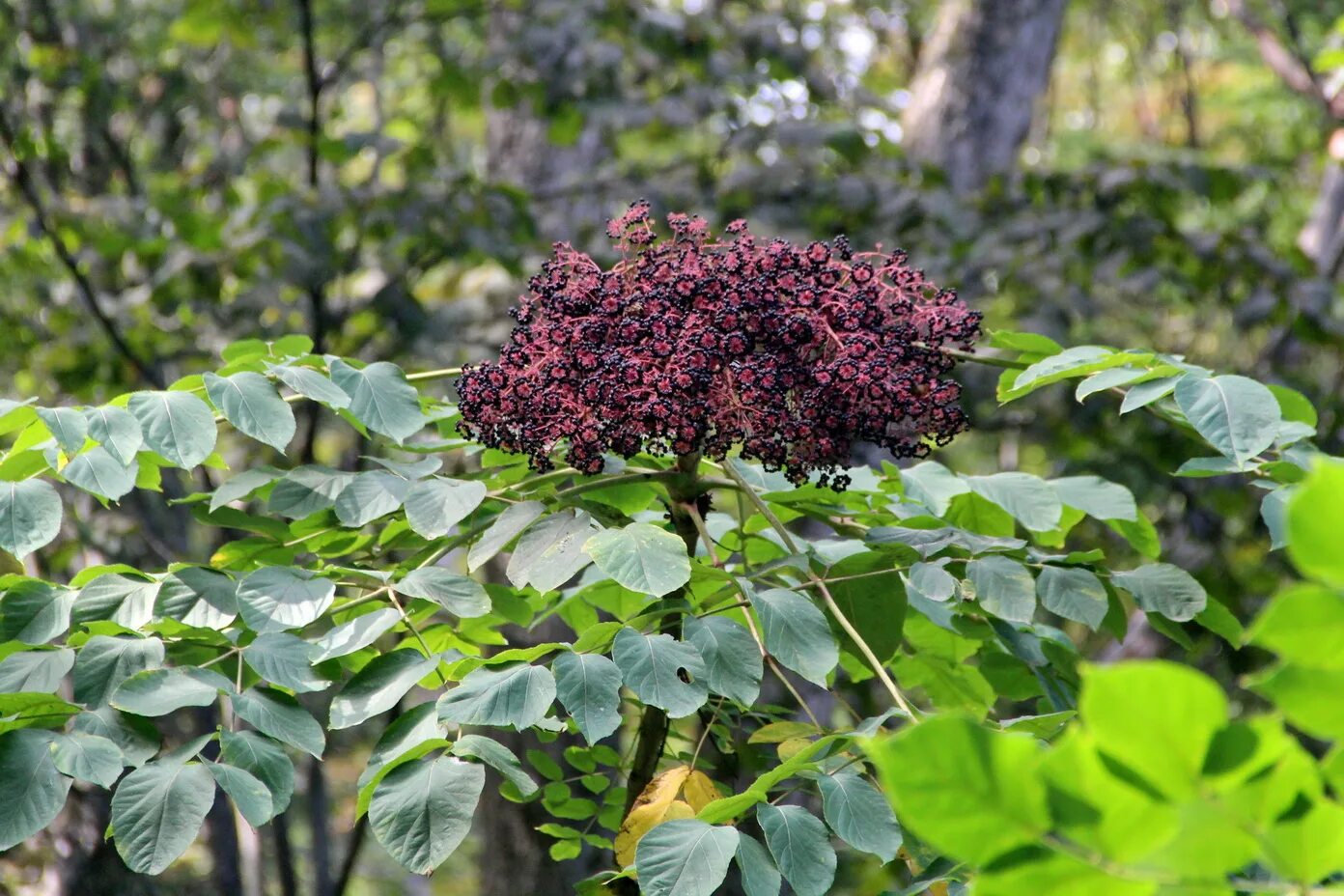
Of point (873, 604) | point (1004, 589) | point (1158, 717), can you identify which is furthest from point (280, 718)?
point (1158, 717)

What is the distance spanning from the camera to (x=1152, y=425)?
4605 millimetres

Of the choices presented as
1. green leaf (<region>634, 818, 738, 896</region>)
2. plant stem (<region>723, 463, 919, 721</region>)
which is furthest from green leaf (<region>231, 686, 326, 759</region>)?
plant stem (<region>723, 463, 919, 721</region>)

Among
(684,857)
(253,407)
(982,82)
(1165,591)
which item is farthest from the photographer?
(982,82)

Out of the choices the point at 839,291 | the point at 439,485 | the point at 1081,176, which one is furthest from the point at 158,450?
the point at 1081,176

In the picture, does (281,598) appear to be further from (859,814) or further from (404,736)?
(859,814)

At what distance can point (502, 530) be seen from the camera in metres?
1.43

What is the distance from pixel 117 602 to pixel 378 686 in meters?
0.36

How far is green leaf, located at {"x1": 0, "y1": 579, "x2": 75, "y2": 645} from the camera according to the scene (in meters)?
1.33

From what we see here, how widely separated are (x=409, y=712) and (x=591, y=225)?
3.36 meters

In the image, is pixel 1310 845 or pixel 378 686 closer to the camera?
pixel 1310 845

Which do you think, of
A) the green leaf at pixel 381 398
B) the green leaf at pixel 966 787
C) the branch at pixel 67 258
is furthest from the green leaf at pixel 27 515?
the branch at pixel 67 258

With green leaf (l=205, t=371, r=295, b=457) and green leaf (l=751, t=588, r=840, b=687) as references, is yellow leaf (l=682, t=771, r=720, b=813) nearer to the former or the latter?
green leaf (l=751, t=588, r=840, b=687)

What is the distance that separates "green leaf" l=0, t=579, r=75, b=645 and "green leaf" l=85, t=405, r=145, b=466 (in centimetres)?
17

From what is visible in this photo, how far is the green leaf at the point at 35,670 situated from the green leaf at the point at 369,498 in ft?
1.08
